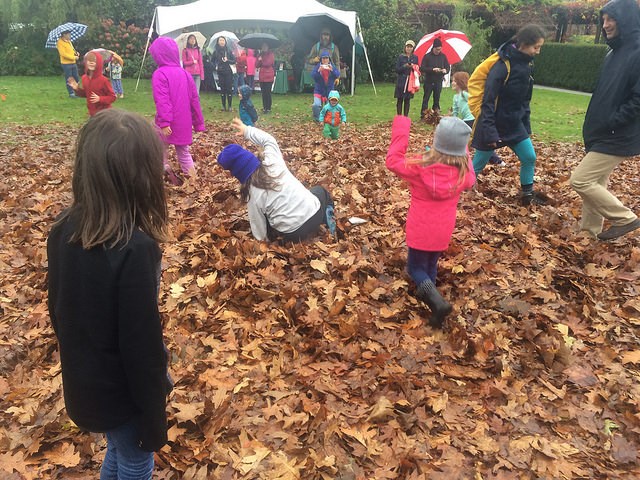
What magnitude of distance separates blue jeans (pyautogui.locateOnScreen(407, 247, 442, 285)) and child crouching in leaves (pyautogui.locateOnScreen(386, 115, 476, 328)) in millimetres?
76

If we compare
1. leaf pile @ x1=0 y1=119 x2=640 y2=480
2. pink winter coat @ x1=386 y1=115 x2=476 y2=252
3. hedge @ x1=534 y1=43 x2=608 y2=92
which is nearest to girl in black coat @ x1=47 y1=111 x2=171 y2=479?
leaf pile @ x1=0 y1=119 x2=640 y2=480

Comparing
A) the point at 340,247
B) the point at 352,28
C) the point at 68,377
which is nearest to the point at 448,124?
the point at 340,247

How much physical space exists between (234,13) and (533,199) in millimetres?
14371

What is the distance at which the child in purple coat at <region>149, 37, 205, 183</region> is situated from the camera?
6.61 meters

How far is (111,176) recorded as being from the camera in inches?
67.6

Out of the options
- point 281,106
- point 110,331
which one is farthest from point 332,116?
point 110,331

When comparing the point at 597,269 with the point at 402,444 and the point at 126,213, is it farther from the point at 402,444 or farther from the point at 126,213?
the point at 126,213

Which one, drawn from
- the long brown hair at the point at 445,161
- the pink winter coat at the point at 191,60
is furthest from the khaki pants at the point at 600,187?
the pink winter coat at the point at 191,60

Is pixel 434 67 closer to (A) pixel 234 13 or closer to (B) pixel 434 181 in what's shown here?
(A) pixel 234 13

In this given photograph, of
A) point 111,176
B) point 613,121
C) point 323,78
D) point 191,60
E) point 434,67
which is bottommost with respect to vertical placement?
point 613,121

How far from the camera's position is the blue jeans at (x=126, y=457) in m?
1.96

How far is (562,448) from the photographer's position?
9.32ft

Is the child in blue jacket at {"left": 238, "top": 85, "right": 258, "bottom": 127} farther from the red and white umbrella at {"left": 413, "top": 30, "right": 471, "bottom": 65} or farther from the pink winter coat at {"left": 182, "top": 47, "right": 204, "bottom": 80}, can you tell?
the red and white umbrella at {"left": 413, "top": 30, "right": 471, "bottom": 65}

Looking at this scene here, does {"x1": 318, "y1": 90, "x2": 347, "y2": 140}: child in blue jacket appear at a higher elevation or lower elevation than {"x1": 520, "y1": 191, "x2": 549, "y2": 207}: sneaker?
higher
